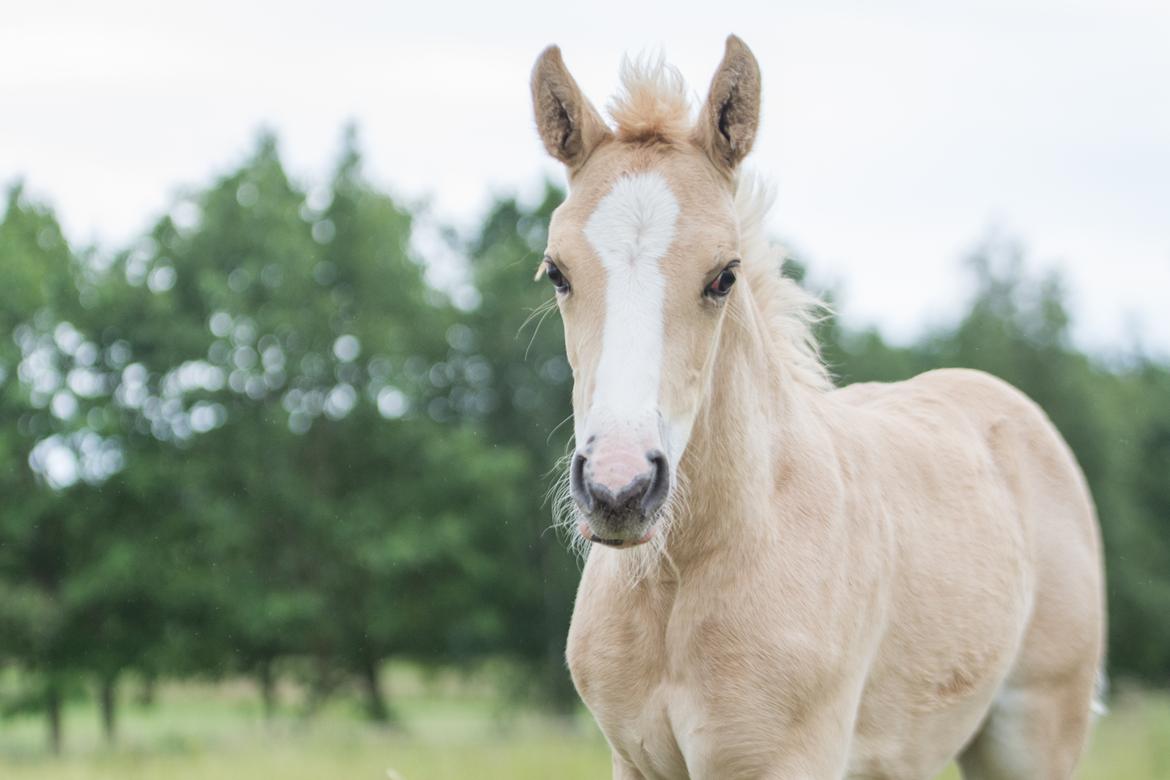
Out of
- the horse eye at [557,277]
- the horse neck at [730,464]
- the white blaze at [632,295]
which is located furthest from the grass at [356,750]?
the white blaze at [632,295]

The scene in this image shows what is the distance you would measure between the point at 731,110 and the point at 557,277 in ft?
2.68

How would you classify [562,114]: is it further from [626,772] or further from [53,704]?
[53,704]

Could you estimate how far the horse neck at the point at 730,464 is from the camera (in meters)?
3.91

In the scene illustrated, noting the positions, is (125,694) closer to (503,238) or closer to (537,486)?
(537,486)

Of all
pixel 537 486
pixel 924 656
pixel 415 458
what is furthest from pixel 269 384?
pixel 924 656

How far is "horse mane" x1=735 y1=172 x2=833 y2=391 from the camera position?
4.34 metres

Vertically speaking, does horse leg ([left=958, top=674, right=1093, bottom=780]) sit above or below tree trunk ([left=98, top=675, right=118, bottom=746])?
above

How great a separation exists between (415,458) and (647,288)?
25632 millimetres

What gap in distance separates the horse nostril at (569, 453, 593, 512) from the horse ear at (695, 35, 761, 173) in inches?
50.2

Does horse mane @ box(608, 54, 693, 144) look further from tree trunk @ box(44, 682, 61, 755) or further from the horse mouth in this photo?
tree trunk @ box(44, 682, 61, 755)

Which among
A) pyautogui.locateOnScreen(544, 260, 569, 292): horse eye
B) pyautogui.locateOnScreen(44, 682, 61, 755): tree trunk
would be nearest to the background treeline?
pyautogui.locateOnScreen(44, 682, 61, 755): tree trunk

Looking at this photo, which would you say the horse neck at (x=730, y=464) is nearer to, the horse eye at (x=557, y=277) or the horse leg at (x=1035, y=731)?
the horse eye at (x=557, y=277)

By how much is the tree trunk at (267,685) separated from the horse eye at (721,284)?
1016 inches

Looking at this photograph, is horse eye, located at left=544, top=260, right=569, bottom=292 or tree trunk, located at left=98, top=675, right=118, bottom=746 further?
tree trunk, located at left=98, top=675, right=118, bottom=746
